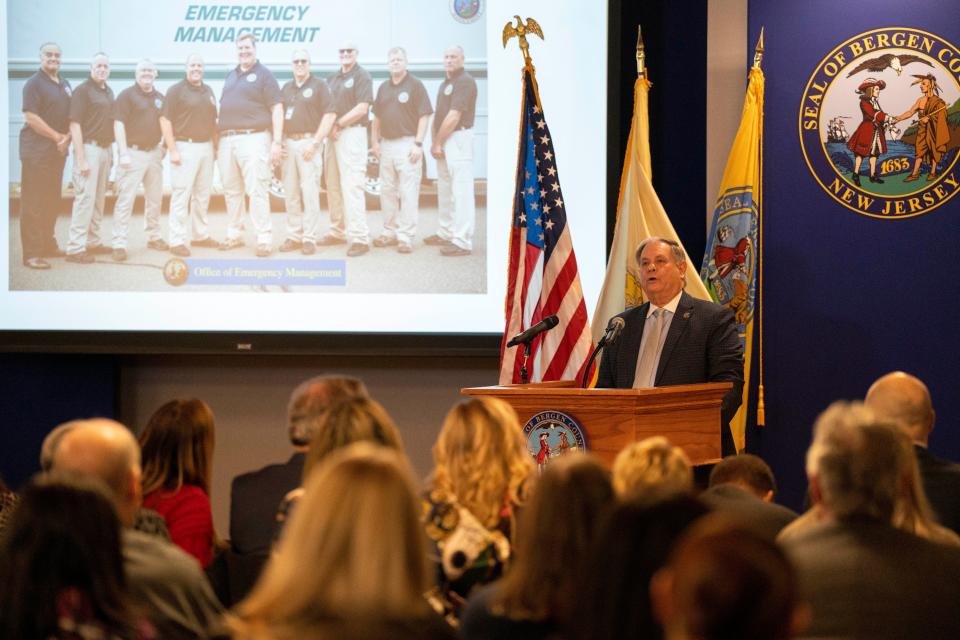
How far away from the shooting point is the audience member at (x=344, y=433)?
9.48 ft

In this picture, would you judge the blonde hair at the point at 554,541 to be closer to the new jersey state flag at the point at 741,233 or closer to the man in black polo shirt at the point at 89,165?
the new jersey state flag at the point at 741,233

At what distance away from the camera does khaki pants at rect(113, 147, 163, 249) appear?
6.64m

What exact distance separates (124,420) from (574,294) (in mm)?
2926

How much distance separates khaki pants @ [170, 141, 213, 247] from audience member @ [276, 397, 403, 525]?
394cm

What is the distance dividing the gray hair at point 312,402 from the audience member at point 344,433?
0.34m

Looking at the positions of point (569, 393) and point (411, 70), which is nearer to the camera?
point (569, 393)

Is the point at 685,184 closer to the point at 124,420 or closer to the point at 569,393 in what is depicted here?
the point at 569,393

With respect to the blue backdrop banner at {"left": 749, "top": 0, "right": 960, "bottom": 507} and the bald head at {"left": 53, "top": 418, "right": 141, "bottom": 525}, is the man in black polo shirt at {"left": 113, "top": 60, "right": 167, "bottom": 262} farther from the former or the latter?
the bald head at {"left": 53, "top": 418, "right": 141, "bottom": 525}

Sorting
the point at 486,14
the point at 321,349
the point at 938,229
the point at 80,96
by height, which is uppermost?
the point at 486,14

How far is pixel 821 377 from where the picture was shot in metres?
6.35

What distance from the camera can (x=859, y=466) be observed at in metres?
2.39

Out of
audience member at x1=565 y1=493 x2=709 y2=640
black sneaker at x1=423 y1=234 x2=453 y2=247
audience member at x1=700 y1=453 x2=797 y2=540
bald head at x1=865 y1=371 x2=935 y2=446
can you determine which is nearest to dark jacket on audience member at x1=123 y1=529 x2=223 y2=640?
audience member at x1=565 y1=493 x2=709 y2=640

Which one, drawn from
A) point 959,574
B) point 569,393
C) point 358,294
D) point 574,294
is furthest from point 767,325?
point 959,574
